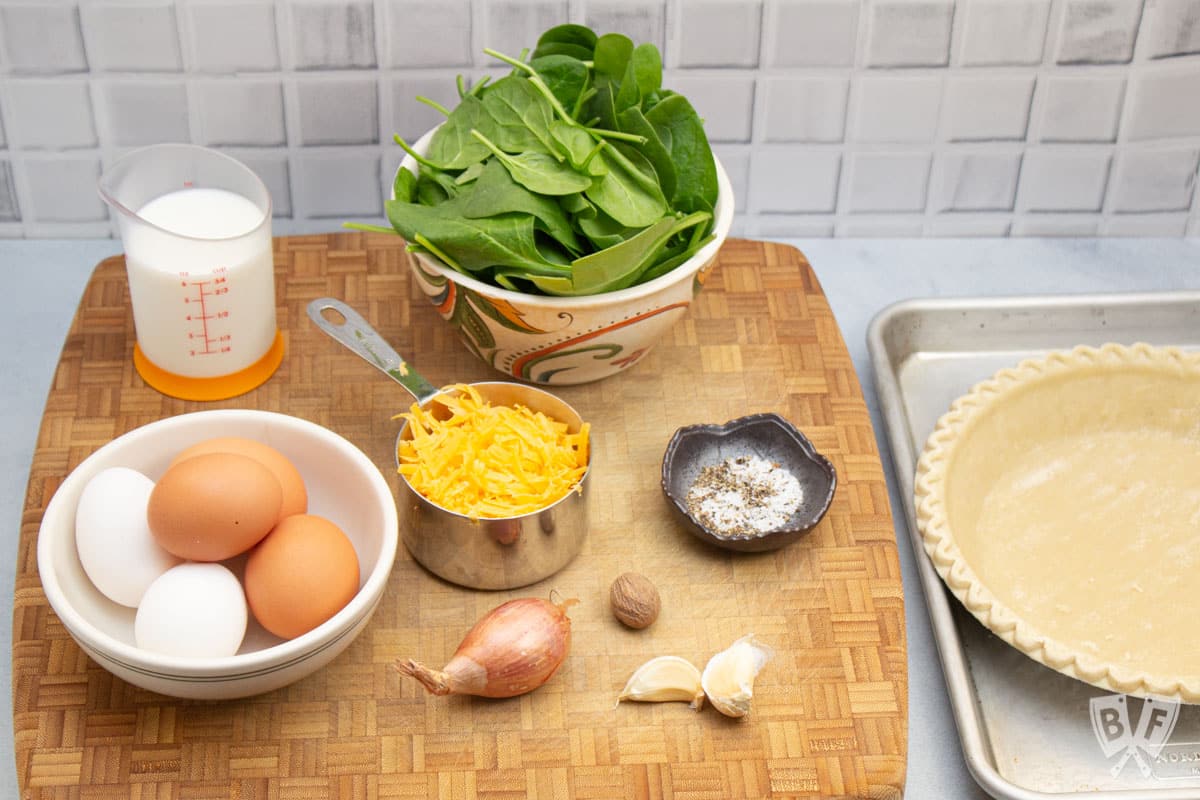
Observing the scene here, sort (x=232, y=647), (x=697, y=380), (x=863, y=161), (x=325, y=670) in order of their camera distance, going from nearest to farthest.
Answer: (x=232, y=647) → (x=325, y=670) → (x=697, y=380) → (x=863, y=161)

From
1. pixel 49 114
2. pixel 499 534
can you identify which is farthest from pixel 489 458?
pixel 49 114

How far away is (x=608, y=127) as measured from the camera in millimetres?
1316

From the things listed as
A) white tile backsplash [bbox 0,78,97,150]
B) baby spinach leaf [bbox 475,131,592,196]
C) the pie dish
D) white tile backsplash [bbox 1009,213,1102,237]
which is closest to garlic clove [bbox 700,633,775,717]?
the pie dish

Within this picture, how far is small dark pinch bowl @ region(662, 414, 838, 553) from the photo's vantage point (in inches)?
47.4

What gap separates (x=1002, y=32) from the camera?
1555 mm

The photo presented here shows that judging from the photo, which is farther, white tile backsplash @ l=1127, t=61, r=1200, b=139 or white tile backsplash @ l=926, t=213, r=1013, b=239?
white tile backsplash @ l=926, t=213, r=1013, b=239

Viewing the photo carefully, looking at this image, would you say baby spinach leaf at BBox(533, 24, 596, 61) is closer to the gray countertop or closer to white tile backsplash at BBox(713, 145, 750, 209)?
white tile backsplash at BBox(713, 145, 750, 209)

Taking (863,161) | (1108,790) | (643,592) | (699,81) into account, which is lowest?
(1108,790)

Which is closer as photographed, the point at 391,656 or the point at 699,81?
the point at 391,656

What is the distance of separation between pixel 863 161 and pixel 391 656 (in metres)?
0.91

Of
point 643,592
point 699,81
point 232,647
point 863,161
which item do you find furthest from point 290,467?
point 863,161

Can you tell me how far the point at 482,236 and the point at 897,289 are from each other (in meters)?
0.70

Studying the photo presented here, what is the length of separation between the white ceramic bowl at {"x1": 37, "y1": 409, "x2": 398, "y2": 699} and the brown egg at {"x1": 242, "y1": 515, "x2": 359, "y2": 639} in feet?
0.06

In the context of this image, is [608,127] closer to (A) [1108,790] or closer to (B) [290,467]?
(B) [290,467]
